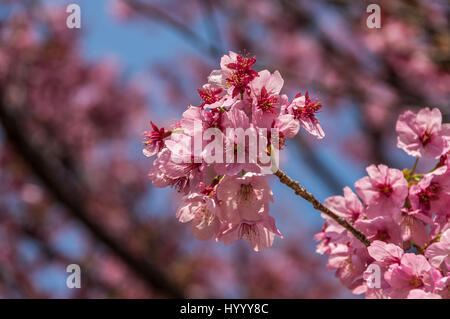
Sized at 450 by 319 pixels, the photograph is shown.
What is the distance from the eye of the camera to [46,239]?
20.5 ft

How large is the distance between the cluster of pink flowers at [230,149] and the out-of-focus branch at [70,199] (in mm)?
2869

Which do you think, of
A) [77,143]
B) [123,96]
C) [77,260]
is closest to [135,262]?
[77,260]

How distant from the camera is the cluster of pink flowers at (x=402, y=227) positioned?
1418 millimetres

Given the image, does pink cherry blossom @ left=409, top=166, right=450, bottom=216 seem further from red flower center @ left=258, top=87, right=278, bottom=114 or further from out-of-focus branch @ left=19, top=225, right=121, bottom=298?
out-of-focus branch @ left=19, top=225, right=121, bottom=298

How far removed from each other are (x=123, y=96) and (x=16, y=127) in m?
5.44

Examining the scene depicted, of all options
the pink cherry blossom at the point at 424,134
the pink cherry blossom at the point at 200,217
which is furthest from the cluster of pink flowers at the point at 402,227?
the pink cherry blossom at the point at 200,217

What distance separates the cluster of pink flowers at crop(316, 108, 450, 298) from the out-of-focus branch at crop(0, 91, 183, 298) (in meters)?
2.81

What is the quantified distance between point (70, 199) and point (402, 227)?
3366 mm

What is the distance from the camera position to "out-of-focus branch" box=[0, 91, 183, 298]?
3.93 m

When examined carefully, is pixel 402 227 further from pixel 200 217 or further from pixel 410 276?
pixel 200 217

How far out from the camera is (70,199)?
4.08 m

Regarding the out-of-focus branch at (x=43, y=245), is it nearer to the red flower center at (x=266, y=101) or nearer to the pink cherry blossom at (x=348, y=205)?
the pink cherry blossom at (x=348, y=205)

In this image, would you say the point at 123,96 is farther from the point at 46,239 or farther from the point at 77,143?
the point at 46,239

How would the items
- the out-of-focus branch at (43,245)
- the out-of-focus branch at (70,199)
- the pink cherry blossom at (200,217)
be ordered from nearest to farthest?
1. the pink cherry blossom at (200,217)
2. the out-of-focus branch at (70,199)
3. the out-of-focus branch at (43,245)
